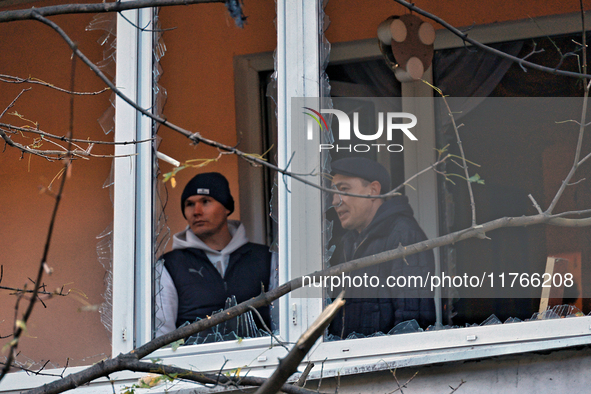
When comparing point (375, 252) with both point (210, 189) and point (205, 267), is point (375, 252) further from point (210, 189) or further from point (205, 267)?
point (210, 189)

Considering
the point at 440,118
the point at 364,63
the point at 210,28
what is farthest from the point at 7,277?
the point at 440,118

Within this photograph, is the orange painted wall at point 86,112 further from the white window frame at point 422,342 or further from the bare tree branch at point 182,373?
the bare tree branch at point 182,373

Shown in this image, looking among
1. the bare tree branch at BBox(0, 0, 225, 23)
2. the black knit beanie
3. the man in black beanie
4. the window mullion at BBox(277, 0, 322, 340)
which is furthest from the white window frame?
the bare tree branch at BBox(0, 0, 225, 23)

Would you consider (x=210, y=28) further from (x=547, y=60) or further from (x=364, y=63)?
(x=547, y=60)

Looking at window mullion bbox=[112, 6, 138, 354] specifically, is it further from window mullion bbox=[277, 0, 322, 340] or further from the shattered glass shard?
the shattered glass shard

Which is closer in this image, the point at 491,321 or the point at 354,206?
the point at 491,321

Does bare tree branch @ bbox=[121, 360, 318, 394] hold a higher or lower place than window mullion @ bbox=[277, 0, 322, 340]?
lower

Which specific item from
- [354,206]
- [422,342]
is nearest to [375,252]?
[354,206]

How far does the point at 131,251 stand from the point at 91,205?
4.03 ft

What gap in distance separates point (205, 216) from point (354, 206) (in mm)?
822

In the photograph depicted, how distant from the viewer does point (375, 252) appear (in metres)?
2.81

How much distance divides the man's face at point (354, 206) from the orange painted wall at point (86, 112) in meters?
0.72

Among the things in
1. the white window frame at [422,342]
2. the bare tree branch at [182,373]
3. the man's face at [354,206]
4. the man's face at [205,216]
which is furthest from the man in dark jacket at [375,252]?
the bare tree branch at [182,373]

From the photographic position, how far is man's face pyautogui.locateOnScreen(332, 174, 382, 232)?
115 inches
